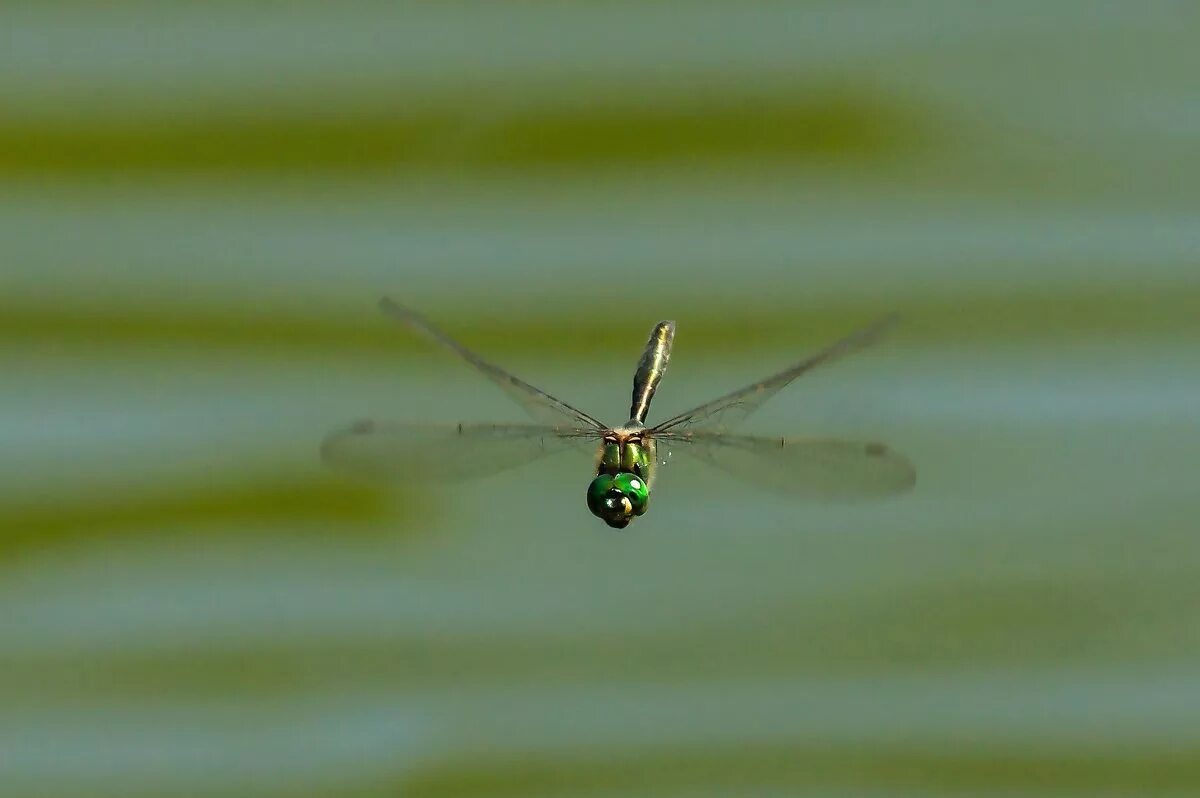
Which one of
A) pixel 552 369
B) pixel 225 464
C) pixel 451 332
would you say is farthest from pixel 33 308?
pixel 552 369

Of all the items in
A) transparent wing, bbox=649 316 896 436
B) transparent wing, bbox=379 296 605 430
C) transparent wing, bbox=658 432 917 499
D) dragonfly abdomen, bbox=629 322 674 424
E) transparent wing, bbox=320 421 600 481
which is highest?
dragonfly abdomen, bbox=629 322 674 424

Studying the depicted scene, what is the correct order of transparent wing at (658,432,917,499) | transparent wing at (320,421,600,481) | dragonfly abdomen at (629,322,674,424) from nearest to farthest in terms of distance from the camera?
transparent wing at (658,432,917,499)
transparent wing at (320,421,600,481)
dragonfly abdomen at (629,322,674,424)

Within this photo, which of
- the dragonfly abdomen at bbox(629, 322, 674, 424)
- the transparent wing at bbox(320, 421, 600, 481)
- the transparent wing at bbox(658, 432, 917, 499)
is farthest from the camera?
the dragonfly abdomen at bbox(629, 322, 674, 424)

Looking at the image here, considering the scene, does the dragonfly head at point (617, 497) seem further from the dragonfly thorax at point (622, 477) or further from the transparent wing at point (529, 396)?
the transparent wing at point (529, 396)

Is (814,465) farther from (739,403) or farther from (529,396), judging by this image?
(529,396)

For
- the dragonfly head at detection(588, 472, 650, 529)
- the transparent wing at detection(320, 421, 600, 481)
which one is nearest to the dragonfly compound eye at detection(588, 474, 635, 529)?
the dragonfly head at detection(588, 472, 650, 529)

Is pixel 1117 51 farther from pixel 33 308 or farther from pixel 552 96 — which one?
pixel 33 308

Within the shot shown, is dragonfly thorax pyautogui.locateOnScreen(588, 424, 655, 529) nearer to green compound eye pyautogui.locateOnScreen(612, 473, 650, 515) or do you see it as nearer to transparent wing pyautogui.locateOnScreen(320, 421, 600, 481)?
green compound eye pyautogui.locateOnScreen(612, 473, 650, 515)

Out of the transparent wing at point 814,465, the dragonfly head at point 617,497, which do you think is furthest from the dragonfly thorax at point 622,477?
the transparent wing at point 814,465

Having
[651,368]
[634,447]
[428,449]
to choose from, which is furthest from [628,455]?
[428,449]
